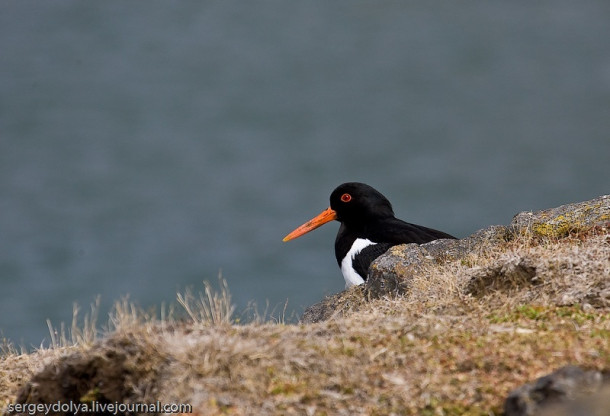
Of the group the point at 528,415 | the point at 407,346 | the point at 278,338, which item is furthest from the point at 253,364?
the point at 528,415

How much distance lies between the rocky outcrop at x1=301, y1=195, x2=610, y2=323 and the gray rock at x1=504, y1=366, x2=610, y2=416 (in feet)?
13.1

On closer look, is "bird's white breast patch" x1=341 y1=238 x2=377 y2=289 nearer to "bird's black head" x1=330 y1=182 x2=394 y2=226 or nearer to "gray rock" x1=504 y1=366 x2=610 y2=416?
"bird's black head" x1=330 y1=182 x2=394 y2=226

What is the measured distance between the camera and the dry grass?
16.6ft

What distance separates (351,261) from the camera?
41.9 feet

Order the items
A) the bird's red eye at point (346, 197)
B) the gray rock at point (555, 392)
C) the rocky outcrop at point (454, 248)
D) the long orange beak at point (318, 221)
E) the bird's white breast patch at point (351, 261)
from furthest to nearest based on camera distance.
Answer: the long orange beak at point (318, 221), the bird's red eye at point (346, 197), the bird's white breast patch at point (351, 261), the rocky outcrop at point (454, 248), the gray rock at point (555, 392)

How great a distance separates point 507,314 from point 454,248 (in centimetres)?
322

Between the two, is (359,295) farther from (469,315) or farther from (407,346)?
(407,346)

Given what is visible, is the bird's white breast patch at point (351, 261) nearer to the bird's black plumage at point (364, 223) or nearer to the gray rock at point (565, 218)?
the bird's black plumage at point (364, 223)

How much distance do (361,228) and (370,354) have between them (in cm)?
771

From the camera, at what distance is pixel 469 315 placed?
6.49m

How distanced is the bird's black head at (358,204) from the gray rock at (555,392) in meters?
8.49

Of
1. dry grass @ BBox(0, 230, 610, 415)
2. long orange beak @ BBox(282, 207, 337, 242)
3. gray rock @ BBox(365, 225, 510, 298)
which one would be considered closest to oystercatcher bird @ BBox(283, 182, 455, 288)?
long orange beak @ BBox(282, 207, 337, 242)

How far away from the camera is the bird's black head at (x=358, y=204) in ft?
43.5

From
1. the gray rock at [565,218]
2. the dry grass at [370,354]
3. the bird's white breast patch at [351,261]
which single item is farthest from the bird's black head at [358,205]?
→ the dry grass at [370,354]
